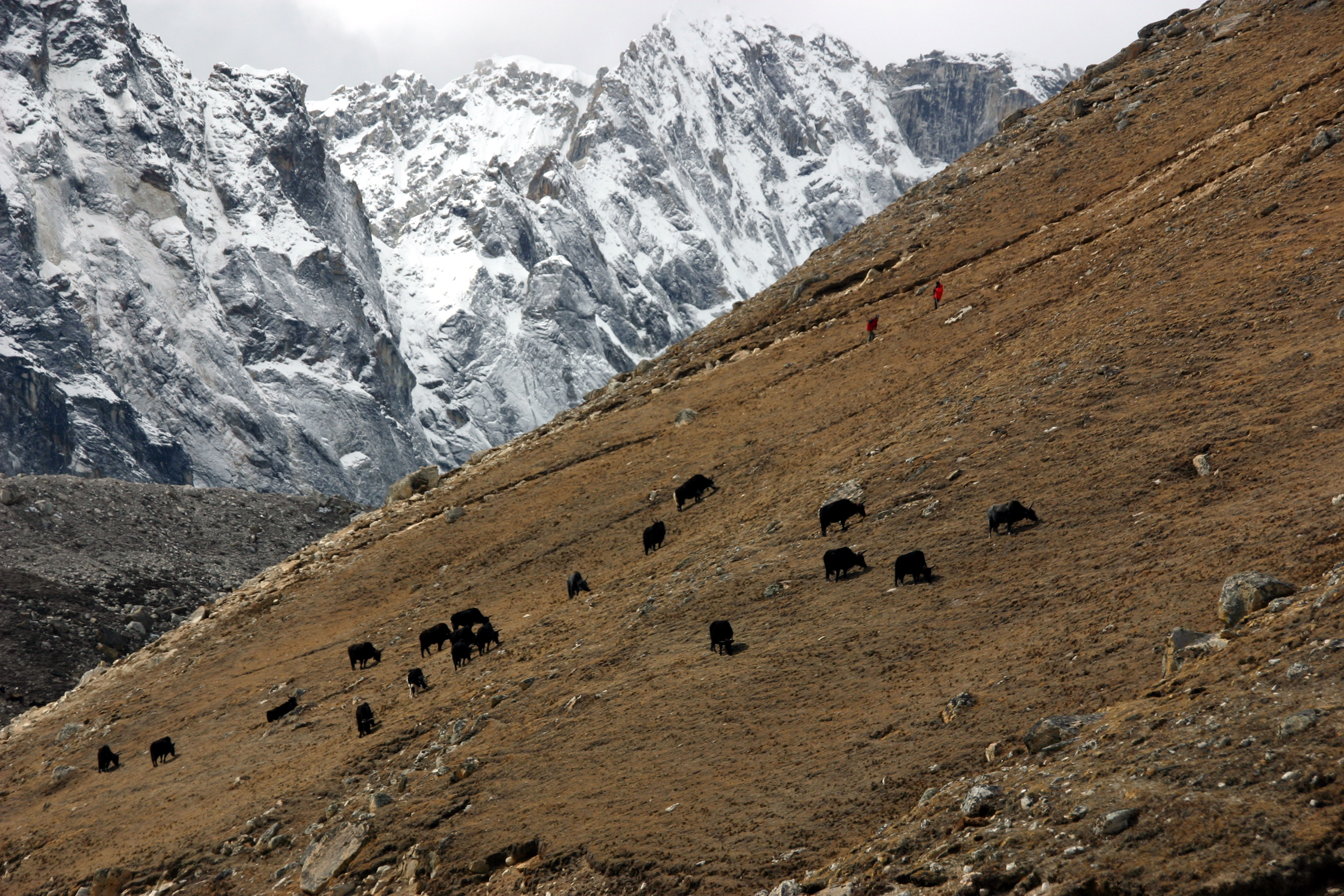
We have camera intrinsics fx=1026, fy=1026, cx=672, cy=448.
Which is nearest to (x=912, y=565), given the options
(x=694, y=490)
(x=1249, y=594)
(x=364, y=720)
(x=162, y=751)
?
(x=1249, y=594)

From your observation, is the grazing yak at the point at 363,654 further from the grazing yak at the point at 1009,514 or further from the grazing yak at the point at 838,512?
the grazing yak at the point at 1009,514

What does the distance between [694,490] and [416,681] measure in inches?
367

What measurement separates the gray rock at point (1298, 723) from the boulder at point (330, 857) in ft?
39.5

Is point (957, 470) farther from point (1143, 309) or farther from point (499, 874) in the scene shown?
point (499, 874)

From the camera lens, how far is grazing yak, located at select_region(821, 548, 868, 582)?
1914cm

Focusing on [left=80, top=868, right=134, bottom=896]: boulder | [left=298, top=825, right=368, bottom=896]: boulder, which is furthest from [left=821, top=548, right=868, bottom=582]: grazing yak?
[left=80, top=868, right=134, bottom=896]: boulder

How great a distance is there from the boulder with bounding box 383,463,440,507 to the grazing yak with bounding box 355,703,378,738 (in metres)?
18.3

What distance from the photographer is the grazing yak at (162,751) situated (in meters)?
23.3

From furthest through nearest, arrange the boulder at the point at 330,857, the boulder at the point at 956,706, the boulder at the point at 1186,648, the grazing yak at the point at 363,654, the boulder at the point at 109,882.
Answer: the grazing yak at the point at 363,654 < the boulder at the point at 109,882 < the boulder at the point at 330,857 < the boulder at the point at 956,706 < the boulder at the point at 1186,648

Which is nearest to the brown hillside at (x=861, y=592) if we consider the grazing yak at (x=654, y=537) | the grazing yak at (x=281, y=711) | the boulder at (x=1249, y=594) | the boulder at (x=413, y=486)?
the grazing yak at (x=281, y=711)

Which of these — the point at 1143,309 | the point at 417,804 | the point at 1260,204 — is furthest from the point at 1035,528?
the point at 1260,204

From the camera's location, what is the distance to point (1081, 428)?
21.0m

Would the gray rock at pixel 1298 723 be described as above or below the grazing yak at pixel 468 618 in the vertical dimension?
below

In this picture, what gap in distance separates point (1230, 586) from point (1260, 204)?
1771 cm
